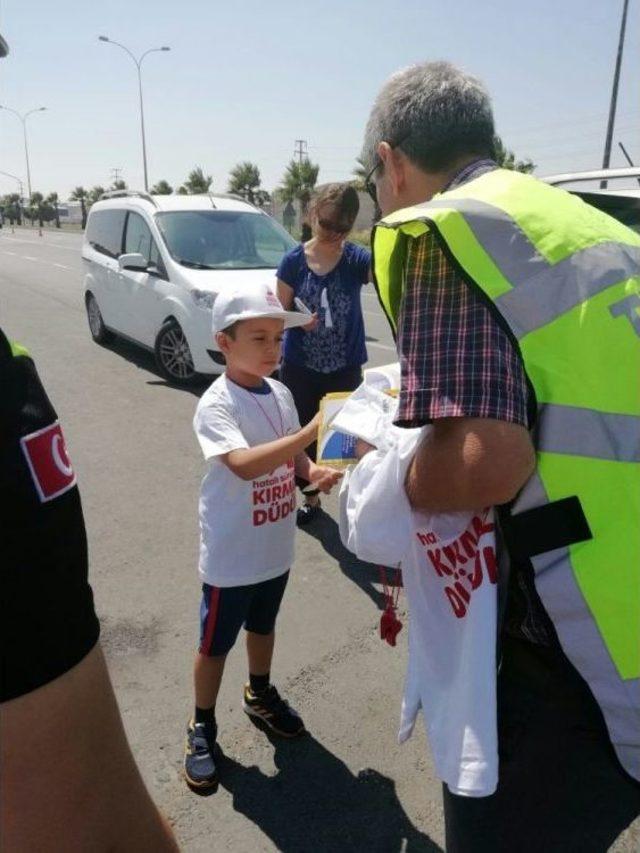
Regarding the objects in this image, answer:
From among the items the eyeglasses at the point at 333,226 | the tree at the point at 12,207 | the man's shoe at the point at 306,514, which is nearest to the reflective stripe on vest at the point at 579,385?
the eyeglasses at the point at 333,226

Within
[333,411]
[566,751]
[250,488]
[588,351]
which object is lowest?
[566,751]

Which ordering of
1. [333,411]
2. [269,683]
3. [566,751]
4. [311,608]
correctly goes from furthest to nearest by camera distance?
1. [311,608]
2. [269,683]
3. [333,411]
4. [566,751]

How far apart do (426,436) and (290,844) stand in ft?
5.06

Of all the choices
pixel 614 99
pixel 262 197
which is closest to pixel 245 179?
pixel 262 197

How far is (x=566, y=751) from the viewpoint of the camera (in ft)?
4.39

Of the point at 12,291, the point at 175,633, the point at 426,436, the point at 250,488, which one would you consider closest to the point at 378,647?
the point at 175,633

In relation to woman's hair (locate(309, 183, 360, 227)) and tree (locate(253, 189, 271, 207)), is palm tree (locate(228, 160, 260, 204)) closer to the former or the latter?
tree (locate(253, 189, 271, 207))

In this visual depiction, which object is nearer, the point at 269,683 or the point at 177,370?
the point at 269,683

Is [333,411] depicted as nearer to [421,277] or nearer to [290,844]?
[421,277]

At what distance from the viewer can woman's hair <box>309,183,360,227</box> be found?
3793 millimetres

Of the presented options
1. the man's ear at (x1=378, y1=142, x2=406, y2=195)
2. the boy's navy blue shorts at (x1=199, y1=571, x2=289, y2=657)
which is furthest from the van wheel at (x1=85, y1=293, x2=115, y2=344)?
the man's ear at (x1=378, y1=142, x2=406, y2=195)

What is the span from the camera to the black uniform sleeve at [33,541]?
757 mm

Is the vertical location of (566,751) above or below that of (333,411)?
below

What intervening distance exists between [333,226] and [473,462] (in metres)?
2.90
